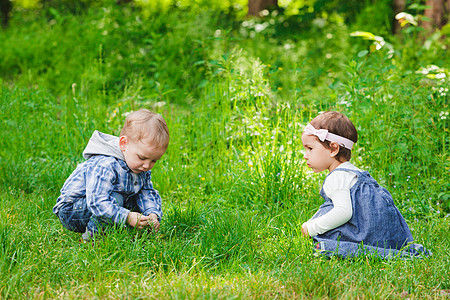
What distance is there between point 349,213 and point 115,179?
4.91ft

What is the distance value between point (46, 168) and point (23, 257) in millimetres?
1876

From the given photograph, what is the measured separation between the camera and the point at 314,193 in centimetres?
379

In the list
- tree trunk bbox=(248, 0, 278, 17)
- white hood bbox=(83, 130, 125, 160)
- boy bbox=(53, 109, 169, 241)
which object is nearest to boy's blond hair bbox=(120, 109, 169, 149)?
boy bbox=(53, 109, 169, 241)

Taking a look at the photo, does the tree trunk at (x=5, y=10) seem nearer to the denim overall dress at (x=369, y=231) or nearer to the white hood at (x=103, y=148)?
the white hood at (x=103, y=148)

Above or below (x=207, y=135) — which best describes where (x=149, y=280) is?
below

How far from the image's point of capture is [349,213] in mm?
2795

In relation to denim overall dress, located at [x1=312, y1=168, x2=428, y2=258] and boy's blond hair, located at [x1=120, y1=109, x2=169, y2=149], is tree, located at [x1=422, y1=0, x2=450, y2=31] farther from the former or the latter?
boy's blond hair, located at [x1=120, y1=109, x2=169, y2=149]

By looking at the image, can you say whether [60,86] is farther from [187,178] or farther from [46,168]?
[187,178]

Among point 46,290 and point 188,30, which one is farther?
point 188,30

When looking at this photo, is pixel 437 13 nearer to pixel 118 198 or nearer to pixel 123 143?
pixel 123 143

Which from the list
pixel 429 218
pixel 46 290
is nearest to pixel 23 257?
pixel 46 290

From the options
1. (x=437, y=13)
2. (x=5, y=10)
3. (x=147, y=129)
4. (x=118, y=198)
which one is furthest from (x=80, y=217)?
(x=5, y=10)

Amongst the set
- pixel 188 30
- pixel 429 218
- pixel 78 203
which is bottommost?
pixel 429 218

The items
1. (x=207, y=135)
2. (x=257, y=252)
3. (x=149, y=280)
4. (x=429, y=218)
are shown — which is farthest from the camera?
(x=207, y=135)
